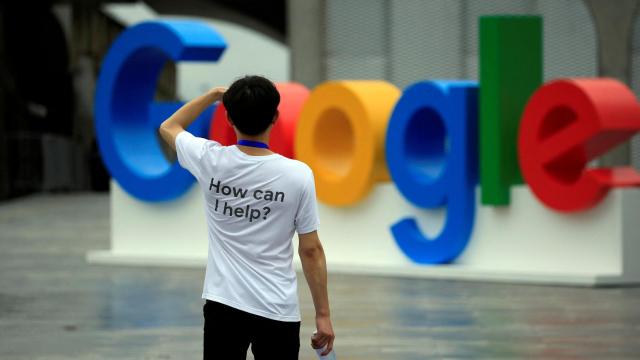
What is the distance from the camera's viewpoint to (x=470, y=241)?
14.1m

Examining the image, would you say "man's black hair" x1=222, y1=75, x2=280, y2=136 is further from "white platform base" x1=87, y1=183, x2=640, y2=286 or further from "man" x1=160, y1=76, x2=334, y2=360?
"white platform base" x1=87, y1=183, x2=640, y2=286

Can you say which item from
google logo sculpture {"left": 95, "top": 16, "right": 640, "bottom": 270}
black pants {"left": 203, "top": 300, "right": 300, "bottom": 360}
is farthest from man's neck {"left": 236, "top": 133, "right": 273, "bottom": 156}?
google logo sculpture {"left": 95, "top": 16, "right": 640, "bottom": 270}

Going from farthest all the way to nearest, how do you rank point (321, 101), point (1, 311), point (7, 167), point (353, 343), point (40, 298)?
point (7, 167) < point (321, 101) < point (40, 298) < point (1, 311) < point (353, 343)

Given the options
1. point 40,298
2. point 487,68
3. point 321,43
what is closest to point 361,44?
point 321,43

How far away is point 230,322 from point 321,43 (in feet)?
66.9

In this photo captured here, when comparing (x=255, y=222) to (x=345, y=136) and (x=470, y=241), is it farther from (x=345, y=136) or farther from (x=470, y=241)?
(x=345, y=136)

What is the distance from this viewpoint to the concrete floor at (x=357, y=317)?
890 centimetres

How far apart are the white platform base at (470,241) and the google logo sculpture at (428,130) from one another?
15 centimetres

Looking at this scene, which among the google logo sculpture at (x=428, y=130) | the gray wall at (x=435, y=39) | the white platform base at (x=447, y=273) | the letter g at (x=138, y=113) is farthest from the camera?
the gray wall at (x=435, y=39)

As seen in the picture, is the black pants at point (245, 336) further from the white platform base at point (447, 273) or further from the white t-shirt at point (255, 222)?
the white platform base at point (447, 273)

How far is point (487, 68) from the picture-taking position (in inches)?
537

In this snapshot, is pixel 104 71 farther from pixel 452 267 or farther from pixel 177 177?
pixel 452 267

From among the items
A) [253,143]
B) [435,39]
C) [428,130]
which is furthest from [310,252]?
[435,39]

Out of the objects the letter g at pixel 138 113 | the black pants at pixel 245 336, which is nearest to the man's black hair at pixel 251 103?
the black pants at pixel 245 336
